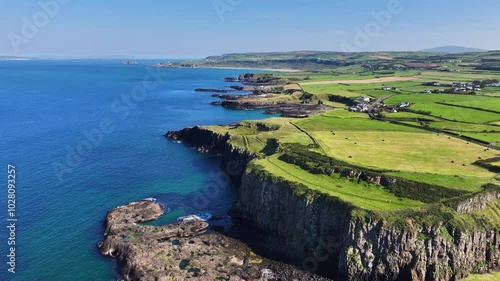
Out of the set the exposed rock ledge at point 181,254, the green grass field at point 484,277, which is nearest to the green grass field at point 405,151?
the green grass field at point 484,277

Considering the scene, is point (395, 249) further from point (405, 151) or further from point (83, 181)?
point (83, 181)

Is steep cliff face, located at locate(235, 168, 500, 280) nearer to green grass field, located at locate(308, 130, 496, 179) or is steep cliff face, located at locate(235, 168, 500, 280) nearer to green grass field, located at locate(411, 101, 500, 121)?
green grass field, located at locate(308, 130, 496, 179)

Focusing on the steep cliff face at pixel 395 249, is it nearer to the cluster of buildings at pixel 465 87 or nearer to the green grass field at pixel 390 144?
the green grass field at pixel 390 144

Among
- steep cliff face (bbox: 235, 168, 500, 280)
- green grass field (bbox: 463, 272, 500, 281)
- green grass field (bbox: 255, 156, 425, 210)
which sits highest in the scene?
green grass field (bbox: 255, 156, 425, 210)

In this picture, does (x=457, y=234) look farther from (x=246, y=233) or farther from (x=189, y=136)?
(x=189, y=136)

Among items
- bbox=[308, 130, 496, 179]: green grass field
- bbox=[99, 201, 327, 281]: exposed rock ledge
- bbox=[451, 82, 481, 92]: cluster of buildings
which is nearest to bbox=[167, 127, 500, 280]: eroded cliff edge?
bbox=[99, 201, 327, 281]: exposed rock ledge

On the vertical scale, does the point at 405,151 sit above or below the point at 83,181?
above

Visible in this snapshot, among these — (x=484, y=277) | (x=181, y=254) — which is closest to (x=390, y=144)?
(x=484, y=277)
